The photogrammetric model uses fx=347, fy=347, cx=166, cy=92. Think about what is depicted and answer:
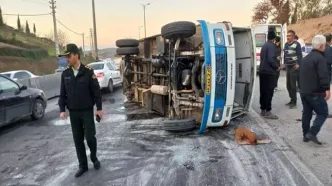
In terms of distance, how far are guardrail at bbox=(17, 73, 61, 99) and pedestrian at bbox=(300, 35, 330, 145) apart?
10.5 m

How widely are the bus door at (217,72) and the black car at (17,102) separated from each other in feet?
14.7

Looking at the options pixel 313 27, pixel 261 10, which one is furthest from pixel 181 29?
pixel 261 10

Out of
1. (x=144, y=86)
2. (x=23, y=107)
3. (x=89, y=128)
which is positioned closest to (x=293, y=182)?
(x=89, y=128)

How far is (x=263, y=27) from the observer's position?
19516mm

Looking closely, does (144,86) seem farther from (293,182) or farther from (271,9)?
(271,9)

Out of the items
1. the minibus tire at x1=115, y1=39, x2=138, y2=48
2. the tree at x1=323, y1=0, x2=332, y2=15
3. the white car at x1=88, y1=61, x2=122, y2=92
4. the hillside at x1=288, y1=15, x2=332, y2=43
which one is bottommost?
the white car at x1=88, y1=61, x2=122, y2=92

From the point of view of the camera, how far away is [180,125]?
649cm

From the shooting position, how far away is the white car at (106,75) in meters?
14.1

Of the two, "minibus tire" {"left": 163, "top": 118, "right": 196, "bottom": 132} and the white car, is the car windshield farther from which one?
"minibus tire" {"left": 163, "top": 118, "right": 196, "bottom": 132}

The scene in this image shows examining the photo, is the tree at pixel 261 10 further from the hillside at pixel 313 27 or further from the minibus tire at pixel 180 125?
the minibus tire at pixel 180 125

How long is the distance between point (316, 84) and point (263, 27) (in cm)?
1478

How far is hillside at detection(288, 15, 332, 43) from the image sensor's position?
1176 inches

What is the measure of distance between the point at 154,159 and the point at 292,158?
6.60ft

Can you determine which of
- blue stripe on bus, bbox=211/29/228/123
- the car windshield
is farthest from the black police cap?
the car windshield
